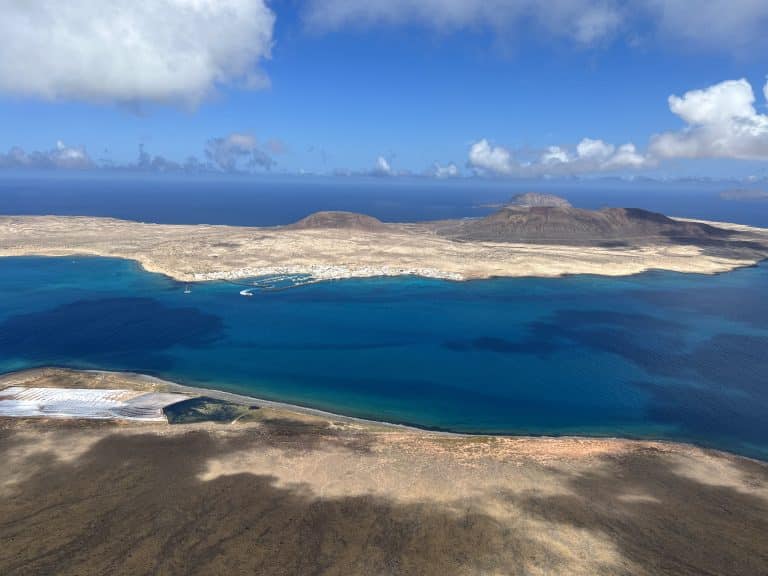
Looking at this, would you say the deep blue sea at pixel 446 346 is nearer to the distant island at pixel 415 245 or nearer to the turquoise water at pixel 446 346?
the turquoise water at pixel 446 346

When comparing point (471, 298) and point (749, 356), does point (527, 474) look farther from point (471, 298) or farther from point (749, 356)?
→ point (471, 298)

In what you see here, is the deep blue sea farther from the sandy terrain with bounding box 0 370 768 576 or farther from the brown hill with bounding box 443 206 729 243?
the brown hill with bounding box 443 206 729 243

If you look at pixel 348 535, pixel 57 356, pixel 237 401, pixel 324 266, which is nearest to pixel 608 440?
pixel 348 535

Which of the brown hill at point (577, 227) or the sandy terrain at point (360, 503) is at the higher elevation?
the brown hill at point (577, 227)

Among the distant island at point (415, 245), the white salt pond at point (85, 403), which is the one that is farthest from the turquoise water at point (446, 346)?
the distant island at point (415, 245)

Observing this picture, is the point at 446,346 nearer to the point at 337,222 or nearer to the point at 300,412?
the point at 300,412

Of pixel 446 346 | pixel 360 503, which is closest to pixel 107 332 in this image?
pixel 446 346

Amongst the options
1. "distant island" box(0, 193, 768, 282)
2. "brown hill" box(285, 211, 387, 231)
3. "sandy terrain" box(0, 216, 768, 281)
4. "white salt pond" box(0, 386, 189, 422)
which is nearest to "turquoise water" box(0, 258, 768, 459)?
"white salt pond" box(0, 386, 189, 422)
